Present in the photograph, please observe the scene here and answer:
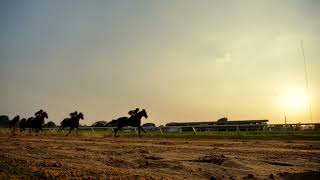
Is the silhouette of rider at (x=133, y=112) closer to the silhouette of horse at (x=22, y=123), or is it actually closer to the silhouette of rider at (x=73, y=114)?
the silhouette of rider at (x=73, y=114)

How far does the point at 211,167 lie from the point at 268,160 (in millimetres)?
2658

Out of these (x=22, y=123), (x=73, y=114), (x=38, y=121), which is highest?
(x=73, y=114)

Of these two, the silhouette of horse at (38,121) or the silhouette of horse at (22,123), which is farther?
the silhouette of horse at (22,123)

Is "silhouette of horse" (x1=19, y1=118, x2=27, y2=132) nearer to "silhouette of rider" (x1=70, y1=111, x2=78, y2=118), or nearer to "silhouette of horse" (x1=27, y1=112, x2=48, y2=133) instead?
"silhouette of horse" (x1=27, y1=112, x2=48, y2=133)

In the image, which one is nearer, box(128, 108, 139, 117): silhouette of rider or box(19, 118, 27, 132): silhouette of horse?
box(128, 108, 139, 117): silhouette of rider

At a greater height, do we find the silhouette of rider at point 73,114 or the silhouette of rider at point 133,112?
the silhouette of rider at point 73,114

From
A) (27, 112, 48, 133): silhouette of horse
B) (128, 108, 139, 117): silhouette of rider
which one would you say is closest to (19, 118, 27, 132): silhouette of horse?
(27, 112, 48, 133): silhouette of horse

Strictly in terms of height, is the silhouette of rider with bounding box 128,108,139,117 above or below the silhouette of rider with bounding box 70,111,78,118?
below

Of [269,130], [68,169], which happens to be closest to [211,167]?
[68,169]

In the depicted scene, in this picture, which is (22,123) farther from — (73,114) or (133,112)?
(133,112)

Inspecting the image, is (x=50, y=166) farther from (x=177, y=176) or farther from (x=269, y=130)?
(x=269, y=130)

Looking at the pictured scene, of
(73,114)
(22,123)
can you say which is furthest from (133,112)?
(22,123)

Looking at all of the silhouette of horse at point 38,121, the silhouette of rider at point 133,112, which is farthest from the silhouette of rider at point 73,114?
the silhouette of rider at point 133,112

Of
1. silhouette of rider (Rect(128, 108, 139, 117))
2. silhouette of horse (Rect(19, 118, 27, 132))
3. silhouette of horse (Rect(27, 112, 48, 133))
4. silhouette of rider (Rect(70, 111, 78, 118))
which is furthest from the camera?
silhouette of horse (Rect(19, 118, 27, 132))
